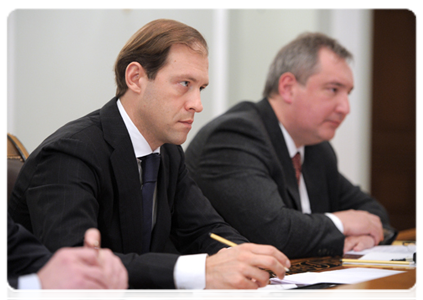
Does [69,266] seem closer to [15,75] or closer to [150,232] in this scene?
[150,232]

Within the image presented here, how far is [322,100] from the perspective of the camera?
2.40m

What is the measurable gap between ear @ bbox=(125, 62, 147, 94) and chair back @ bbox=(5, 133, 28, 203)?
450mm

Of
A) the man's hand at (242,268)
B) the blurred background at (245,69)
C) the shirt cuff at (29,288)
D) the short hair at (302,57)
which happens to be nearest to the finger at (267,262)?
the man's hand at (242,268)

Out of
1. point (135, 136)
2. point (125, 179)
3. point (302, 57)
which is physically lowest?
point (125, 179)

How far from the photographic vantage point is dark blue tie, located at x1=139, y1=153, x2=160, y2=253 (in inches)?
57.2

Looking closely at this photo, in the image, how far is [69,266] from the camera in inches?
31.8

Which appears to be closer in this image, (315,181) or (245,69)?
(315,181)

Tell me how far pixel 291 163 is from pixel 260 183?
0.34 meters

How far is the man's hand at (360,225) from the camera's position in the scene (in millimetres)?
2016

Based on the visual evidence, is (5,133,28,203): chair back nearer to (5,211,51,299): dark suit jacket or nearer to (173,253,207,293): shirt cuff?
(5,211,51,299): dark suit jacket

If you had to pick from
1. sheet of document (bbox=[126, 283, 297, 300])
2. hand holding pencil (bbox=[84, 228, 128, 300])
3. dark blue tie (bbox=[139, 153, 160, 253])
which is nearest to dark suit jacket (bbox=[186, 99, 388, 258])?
dark blue tie (bbox=[139, 153, 160, 253])

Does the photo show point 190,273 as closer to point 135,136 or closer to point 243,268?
point 243,268

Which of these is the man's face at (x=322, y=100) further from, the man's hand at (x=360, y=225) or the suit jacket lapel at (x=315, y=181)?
the man's hand at (x=360, y=225)

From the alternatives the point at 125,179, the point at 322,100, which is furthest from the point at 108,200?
the point at 322,100
